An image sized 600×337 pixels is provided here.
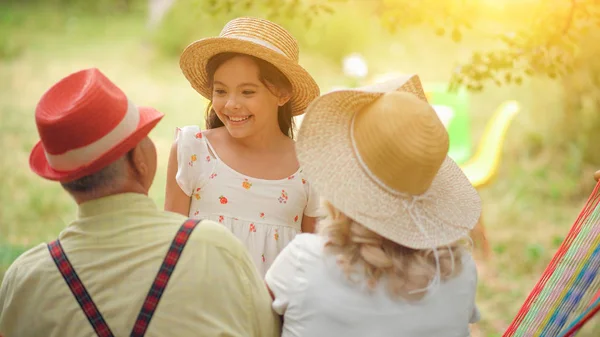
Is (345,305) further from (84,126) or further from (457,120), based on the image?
(457,120)

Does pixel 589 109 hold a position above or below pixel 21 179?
above

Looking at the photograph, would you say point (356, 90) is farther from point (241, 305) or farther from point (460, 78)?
point (460, 78)

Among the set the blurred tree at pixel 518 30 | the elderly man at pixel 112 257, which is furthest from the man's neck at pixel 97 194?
the blurred tree at pixel 518 30

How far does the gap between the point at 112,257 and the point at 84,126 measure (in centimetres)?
27

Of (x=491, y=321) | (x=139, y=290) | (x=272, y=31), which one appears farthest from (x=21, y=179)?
(x=139, y=290)

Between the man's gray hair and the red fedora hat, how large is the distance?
18 millimetres

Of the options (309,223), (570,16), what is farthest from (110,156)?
(570,16)

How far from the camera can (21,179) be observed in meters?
6.09

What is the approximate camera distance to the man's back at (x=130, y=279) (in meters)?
1.55

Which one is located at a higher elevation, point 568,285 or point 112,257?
point 112,257

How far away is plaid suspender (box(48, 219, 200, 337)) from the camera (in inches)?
61.1

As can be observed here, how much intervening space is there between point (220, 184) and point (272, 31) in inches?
19.6

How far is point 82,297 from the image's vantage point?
156 cm

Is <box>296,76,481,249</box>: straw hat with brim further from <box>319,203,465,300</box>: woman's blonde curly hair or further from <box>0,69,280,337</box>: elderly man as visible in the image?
<box>0,69,280,337</box>: elderly man
